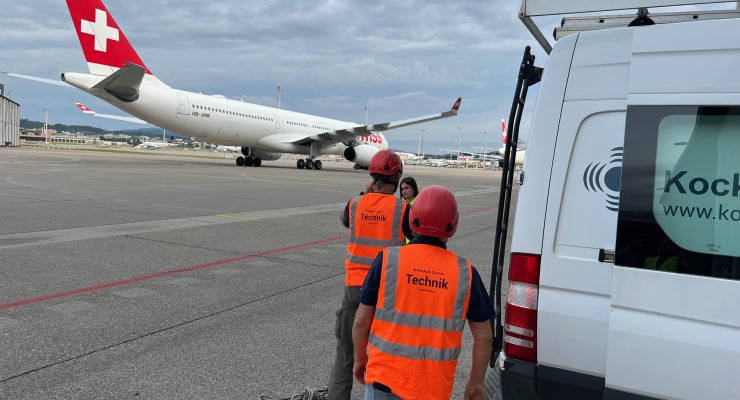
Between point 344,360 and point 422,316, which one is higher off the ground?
point 422,316

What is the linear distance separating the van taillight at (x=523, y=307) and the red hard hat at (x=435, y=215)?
0.55 m

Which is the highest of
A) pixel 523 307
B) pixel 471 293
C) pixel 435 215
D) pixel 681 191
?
A: pixel 681 191

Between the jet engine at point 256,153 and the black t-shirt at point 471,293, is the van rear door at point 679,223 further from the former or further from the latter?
the jet engine at point 256,153

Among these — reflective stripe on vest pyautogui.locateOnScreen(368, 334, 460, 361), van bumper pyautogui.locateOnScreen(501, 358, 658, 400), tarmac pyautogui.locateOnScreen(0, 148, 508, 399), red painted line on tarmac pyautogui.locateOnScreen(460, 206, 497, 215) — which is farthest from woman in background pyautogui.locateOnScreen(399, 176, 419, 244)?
red painted line on tarmac pyautogui.locateOnScreen(460, 206, 497, 215)

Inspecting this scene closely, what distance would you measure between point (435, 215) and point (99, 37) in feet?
98.6

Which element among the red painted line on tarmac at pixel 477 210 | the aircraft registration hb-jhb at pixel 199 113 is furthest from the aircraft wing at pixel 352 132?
the red painted line on tarmac at pixel 477 210

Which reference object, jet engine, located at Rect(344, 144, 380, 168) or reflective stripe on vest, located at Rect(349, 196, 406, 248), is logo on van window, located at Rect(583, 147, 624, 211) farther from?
jet engine, located at Rect(344, 144, 380, 168)

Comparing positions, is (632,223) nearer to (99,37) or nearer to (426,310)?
(426,310)

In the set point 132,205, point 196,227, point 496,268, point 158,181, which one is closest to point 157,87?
point 158,181

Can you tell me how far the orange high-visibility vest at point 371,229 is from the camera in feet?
11.7

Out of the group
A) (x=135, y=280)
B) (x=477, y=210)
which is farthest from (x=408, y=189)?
(x=477, y=210)

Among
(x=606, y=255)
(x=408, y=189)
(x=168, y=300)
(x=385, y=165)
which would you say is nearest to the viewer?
(x=606, y=255)

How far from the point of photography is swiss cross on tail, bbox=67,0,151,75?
2628 centimetres

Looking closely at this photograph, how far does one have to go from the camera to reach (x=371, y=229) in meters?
3.59
